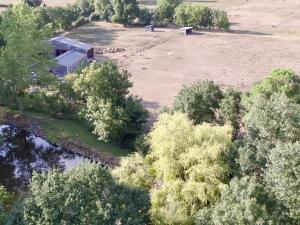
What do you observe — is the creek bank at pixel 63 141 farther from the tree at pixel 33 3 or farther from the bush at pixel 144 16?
the tree at pixel 33 3

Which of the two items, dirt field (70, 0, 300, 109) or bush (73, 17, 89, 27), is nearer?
dirt field (70, 0, 300, 109)

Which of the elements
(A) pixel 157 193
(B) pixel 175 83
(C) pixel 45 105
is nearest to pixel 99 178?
(A) pixel 157 193

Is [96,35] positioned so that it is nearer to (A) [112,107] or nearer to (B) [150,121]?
(B) [150,121]

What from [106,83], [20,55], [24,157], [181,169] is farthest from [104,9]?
[181,169]

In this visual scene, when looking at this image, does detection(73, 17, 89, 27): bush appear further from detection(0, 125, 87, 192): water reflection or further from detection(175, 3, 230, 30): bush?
detection(0, 125, 87, 192): water reflection

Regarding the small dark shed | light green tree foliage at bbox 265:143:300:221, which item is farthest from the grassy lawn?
the small dark shed

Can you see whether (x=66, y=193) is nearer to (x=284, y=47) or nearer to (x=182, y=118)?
(x=182, y=118)
